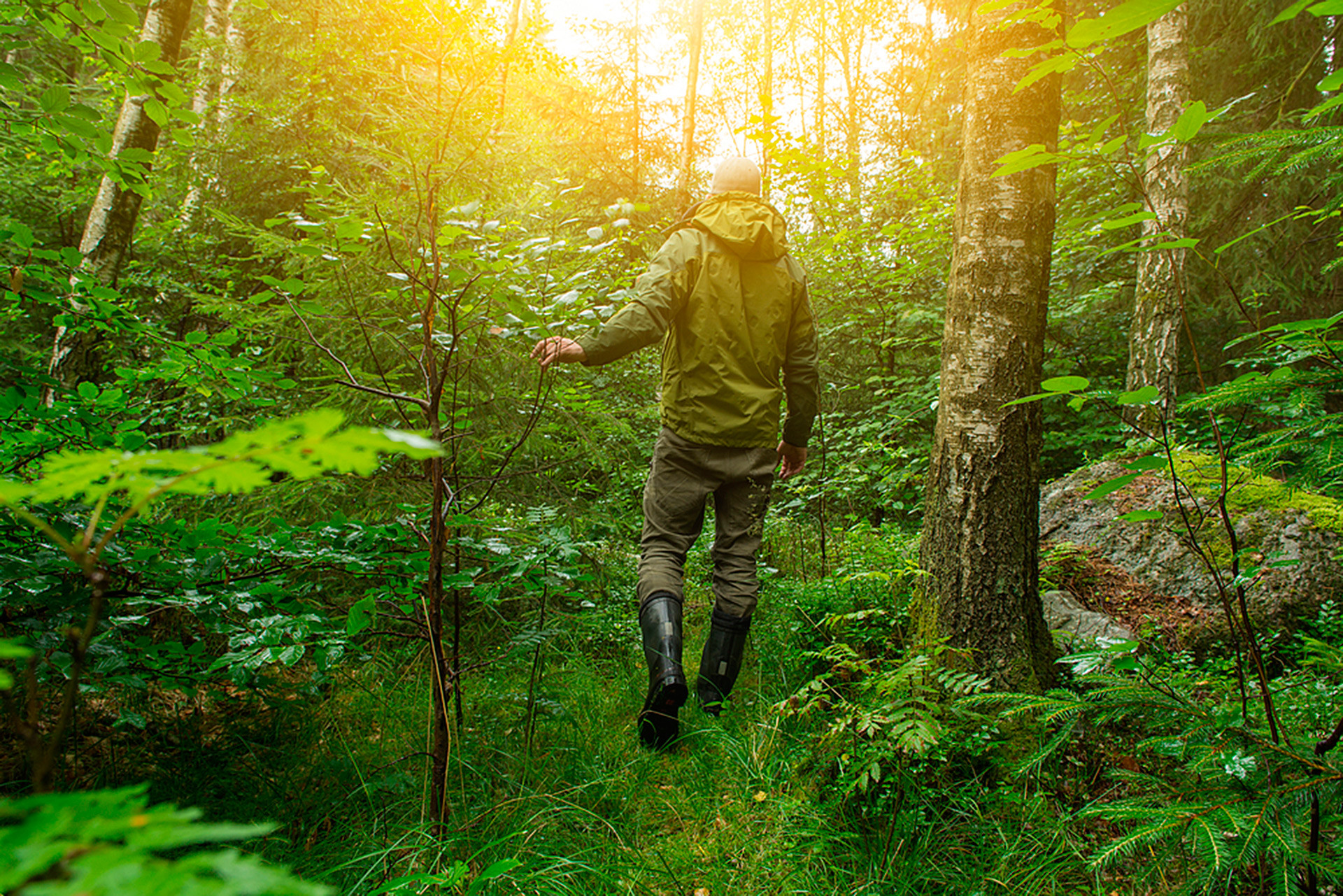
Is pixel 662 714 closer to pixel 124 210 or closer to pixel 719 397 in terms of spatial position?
pixel 719 397

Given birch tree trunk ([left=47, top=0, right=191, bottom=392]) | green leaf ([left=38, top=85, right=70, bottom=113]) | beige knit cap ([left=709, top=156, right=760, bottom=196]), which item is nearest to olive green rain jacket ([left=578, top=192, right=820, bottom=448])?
beige knit cap ([left=709, top=156, right=760, bottom=196])

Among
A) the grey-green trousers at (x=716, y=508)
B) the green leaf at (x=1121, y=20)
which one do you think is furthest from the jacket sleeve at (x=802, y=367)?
the green leaf at (x=1121, y=20)

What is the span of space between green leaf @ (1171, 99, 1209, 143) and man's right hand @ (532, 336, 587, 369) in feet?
5.30

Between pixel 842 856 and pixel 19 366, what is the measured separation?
274 cm

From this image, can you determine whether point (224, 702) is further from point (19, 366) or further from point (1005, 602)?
point (1005, 602)

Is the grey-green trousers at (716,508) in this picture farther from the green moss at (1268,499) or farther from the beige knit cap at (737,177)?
the green moss at (1268,499)

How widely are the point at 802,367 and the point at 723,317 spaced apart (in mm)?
571

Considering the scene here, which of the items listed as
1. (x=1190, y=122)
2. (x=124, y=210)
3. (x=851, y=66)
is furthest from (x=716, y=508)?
Answer: (x=851, y=66)

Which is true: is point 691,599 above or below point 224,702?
above

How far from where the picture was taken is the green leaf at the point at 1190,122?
1246 mm

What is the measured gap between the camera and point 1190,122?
126 centimetres

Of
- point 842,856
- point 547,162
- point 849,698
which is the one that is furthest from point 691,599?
point 547,162

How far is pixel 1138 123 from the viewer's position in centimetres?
765

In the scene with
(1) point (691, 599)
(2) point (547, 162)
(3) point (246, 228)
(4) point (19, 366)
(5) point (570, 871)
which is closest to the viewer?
(5) point (570, 871)
